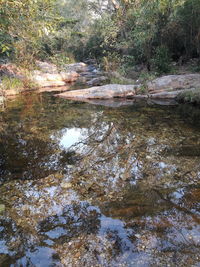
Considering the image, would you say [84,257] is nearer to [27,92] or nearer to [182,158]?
[182,158]

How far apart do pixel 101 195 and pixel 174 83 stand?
9177mm

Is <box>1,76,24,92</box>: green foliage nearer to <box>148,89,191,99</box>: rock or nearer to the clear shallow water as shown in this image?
the clear shallow water

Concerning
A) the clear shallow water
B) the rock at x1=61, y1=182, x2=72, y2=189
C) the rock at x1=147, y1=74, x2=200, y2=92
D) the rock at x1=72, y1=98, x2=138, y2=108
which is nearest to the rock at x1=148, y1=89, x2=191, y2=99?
the rock at x1=147, y1=74, x2=200, y2=92

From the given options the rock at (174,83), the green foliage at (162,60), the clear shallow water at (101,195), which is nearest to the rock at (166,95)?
the rock at (174,83)

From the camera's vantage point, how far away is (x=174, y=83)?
11.2 meters

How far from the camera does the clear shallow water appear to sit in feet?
7.94

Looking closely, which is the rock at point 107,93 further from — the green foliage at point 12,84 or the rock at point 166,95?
the green foliage at point 12,84

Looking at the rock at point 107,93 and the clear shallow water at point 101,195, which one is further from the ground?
the rock at point 107,93

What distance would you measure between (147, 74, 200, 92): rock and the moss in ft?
3.95

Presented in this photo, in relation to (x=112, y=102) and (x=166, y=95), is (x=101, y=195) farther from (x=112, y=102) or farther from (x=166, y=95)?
(x=166, y=95)

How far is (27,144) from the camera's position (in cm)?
556

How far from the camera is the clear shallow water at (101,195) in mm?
2421

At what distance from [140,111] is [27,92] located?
793 centimetres

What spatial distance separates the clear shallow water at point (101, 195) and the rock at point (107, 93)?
4781mm
